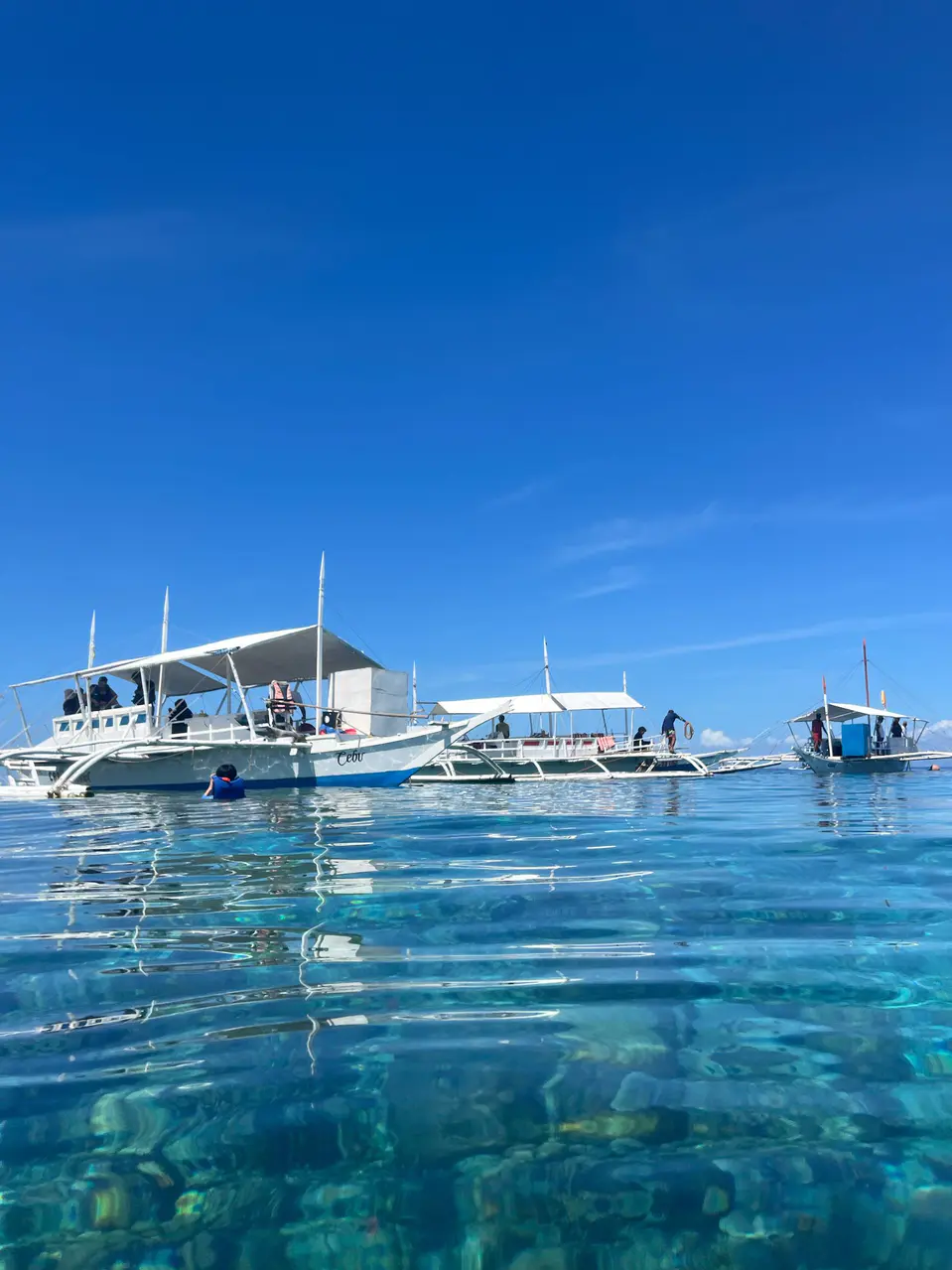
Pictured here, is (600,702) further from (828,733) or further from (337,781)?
(337,781)

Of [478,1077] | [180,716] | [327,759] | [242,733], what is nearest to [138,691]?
[180,716]

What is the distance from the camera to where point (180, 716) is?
27359mm

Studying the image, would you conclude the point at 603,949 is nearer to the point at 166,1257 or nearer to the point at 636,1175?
the point at 636,1175

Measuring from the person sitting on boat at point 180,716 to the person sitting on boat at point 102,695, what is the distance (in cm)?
375

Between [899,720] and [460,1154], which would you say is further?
[899,720]

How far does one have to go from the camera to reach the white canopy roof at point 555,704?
40375 mm

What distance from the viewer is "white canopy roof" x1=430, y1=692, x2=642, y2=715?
132 ft

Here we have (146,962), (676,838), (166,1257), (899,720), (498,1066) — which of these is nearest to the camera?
(166,1257)

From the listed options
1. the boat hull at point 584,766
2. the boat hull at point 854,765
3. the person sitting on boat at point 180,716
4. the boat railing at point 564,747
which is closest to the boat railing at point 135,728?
the person sitting on boat at point 180,716

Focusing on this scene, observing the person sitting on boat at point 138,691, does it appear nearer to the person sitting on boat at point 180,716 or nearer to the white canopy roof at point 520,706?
the person sitting on boat at point 180,716

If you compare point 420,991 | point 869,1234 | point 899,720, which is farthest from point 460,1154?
point 899,720

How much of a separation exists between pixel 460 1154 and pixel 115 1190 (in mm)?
1026

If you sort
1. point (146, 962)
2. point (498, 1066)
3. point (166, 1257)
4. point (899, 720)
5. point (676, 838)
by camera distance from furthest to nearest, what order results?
1. point (899, 720)
2. point (676, 838)
3. point (146, 962)
4. point (498, 1066)
5. point (166, 1257)

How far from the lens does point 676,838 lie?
1085 cm
